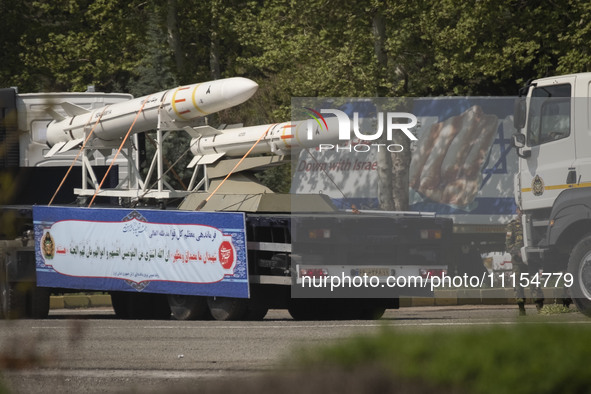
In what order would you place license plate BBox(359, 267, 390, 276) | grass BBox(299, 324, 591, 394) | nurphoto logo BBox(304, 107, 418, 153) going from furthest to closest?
nurphoto logo BBox(304, 107, 418, 153), license plate BBox(359, 267, 390, 276), grass BBox(299, 324, 591, 394)

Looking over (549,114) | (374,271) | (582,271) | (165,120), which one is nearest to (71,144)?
(165,120)

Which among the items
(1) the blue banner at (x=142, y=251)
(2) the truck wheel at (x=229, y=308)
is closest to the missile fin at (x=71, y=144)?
(1) the blue banner at (x=142, y=251)

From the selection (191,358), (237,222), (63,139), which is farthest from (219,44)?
(191,358)

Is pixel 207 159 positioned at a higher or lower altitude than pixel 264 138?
lower

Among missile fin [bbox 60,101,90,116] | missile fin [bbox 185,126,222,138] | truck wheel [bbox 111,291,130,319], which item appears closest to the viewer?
truck wheel [bbox 111,291,130,319]

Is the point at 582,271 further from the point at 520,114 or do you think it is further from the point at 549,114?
the point at 520,114

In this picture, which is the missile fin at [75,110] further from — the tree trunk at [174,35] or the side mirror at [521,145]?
the tree trunk at [174,35]

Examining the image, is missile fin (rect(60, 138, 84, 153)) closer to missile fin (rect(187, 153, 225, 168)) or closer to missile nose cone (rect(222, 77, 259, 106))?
missile fin (rect(187, 153, 225, 168))

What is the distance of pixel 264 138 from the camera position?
18.2 metres

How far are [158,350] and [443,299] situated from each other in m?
11.6

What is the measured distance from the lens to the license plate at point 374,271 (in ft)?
48.0

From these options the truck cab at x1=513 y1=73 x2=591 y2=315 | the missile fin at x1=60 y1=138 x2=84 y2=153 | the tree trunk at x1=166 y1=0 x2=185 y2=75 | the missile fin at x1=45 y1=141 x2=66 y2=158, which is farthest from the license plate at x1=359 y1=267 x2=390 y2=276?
the tree trunk at x1=166 y1=0 x2=185 y2=75

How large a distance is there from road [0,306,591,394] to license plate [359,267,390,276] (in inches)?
31.2

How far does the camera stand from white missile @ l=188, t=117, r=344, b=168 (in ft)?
57.7
